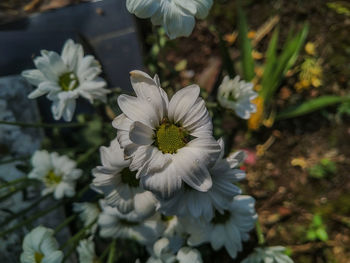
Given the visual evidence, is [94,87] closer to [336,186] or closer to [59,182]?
[59,182]

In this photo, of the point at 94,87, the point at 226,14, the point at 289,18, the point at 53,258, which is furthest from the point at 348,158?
the point at 53,258

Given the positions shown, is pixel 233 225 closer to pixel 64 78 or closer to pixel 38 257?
pixel 38 257

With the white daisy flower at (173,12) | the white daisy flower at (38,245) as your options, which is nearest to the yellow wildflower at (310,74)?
the white daisy flower at (173,12)

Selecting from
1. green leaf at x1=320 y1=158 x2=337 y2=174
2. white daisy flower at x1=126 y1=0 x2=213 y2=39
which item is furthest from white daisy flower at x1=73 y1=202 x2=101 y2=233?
green leaf at x1=320 y1=158 x2=337 y2=174

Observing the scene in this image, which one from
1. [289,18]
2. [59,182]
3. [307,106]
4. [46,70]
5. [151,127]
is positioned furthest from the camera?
[289,18]

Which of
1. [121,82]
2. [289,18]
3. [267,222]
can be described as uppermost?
[289,18]

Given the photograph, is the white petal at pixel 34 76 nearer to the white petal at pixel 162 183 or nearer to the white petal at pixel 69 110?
the white petal at pixel 69 110

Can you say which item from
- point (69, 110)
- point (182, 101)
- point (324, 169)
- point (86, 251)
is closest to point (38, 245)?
point (86, 251)
